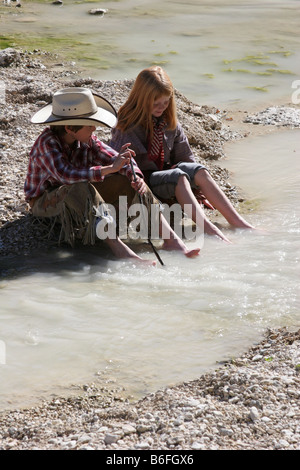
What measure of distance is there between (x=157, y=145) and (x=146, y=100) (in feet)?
1.29

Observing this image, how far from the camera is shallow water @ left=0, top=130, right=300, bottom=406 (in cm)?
365

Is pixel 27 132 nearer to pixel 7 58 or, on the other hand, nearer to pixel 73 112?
pixel 73 112

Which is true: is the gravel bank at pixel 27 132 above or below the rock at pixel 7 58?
below

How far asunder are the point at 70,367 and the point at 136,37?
9315mm

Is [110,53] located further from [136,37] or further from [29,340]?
[29,340]

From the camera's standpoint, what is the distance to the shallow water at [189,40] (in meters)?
9.48

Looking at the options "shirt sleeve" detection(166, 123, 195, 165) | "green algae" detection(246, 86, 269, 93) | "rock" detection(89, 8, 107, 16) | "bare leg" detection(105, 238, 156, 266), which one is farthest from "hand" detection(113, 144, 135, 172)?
"rock" detection(89, 8, 107, 16)

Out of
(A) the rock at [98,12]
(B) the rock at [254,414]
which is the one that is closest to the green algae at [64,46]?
(A) the rock at [98,12]

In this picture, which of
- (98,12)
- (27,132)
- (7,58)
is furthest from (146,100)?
(98,12)

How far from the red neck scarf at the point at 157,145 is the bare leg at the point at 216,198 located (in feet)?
0.98

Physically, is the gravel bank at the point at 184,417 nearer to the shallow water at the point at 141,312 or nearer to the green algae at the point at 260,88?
the shallow water at the point at 141,312

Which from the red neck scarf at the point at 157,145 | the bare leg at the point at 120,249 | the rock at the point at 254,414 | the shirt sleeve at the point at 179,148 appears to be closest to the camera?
the rock at the point at 254,414

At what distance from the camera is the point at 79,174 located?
15.5 feet

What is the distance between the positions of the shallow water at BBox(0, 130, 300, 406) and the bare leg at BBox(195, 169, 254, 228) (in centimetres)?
8
